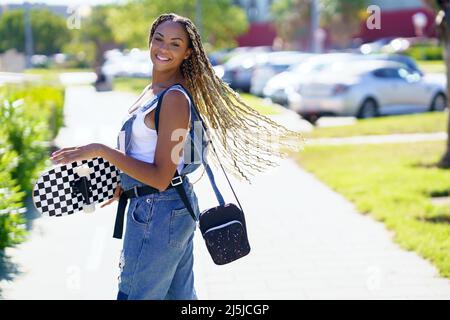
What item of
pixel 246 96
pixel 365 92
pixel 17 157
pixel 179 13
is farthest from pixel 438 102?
pixel 179 13

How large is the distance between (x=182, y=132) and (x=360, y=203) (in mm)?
5270

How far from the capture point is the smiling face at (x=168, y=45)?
10.2ft

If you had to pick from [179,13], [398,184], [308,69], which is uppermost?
[398,184]

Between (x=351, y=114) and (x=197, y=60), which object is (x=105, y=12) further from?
(x=197, y=60)

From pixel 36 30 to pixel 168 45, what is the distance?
15.6 meters

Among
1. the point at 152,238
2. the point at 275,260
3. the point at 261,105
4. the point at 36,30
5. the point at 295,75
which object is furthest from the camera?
the point at 261,105

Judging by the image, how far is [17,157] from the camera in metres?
6.87

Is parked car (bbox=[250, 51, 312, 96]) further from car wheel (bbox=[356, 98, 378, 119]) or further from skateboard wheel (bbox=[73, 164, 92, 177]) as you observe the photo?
skateboard wheel (bbox=[73, 164, 92, 177])

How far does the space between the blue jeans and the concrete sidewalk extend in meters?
1.76

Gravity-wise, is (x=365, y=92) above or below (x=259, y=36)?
above
